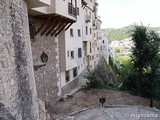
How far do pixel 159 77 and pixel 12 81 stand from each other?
51.4ft

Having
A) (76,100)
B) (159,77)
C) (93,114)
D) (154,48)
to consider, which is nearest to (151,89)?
(159,77)

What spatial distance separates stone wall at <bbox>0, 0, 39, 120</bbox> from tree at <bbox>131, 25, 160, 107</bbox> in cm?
1348

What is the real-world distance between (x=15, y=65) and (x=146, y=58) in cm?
1496

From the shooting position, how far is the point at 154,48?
19.4 m

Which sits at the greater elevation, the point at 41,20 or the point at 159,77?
the point at 41,20

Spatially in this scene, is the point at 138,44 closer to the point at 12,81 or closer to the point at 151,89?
the point at 151,89

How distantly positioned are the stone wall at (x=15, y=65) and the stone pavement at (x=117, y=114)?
508cm

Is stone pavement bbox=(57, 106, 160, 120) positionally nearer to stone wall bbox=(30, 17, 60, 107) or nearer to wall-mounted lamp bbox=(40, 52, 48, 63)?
stone wall bbox=(30, 17, 60, 107)

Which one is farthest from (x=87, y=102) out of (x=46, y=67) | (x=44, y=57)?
(x=44, y=57)

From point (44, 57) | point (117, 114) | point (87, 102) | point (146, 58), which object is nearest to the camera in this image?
point (117, 114)

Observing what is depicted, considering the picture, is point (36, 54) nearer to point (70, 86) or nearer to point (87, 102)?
point (87, 102)

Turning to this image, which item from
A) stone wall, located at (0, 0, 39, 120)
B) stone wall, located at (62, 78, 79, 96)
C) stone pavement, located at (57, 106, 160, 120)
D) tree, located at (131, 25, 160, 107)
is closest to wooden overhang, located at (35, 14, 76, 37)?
stone wall, located at (62, 78, 79, 96)

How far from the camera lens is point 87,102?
53.8 feet

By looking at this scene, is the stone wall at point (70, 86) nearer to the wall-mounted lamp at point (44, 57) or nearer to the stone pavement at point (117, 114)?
the wall-mounted lamp at point (44, 57)
